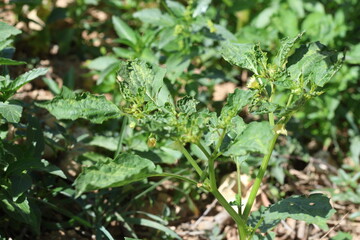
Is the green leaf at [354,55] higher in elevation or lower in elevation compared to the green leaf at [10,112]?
higher

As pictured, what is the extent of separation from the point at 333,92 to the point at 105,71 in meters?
1.39

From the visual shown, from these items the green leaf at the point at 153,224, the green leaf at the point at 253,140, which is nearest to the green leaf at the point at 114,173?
the green leaf at the point at 253,140

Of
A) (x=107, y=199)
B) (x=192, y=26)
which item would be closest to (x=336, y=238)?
(x=107, y=199)

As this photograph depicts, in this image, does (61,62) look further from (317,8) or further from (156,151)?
(317,8)

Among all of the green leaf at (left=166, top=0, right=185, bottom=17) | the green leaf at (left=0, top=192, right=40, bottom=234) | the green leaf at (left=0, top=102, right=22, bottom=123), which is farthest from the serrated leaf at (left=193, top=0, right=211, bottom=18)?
the green leaf at (left=0, top=192, right=40, bottom=234)

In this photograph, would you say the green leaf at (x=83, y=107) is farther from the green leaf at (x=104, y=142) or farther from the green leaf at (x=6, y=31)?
A: the green leaf at (x=104, y=142)

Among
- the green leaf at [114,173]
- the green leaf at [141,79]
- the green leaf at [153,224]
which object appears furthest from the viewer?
the green leaf at [153,224]

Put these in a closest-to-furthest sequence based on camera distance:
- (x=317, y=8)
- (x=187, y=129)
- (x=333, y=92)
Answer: (x=187, y=129) → (x=333, y=92) → (x=317, y=8)

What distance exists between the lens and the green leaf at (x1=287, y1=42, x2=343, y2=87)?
194cm

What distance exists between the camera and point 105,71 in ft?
9.41

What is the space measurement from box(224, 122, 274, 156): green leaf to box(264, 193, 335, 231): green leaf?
0.35 metres

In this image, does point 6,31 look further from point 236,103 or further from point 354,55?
point 354,55

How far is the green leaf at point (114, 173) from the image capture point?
1629 mm

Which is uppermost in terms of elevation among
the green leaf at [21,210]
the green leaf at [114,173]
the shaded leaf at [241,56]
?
the shaded leaf at [241,56]
